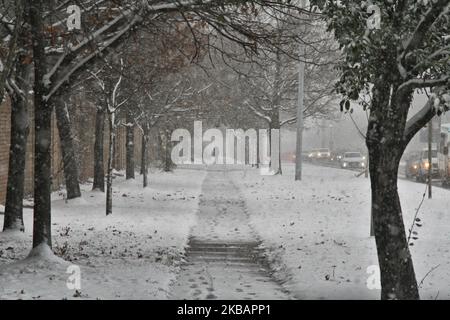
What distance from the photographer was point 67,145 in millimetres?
19484

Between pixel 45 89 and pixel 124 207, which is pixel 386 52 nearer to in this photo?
pixel 45 89

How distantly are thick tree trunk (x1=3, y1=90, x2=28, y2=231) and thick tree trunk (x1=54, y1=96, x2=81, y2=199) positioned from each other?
575cm

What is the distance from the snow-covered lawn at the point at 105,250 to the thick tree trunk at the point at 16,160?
1.39 ft

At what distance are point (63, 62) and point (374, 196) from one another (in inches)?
220

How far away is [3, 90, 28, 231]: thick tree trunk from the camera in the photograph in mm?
12359

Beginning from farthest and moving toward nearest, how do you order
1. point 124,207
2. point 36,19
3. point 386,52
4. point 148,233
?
1. point 124,207
2. point 148,233
3. point 36,19
4. point 386,52

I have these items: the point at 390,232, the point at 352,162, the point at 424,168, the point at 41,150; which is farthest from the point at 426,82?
the point at 352,162

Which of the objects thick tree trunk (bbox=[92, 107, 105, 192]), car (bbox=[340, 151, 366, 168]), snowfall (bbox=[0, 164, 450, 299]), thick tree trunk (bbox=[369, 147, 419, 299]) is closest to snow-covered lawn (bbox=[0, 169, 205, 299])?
snowfall (bbox=[0, 164, 450, 299])

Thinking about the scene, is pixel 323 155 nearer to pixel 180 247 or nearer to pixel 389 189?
pixel 180 247

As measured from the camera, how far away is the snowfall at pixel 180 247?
9.06m

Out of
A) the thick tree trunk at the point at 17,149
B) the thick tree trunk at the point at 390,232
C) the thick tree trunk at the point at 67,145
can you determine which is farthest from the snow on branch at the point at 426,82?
the thick tree trunk at the point at 67,145

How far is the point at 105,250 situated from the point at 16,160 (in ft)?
8.74

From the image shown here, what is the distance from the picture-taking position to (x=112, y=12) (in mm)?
11180
